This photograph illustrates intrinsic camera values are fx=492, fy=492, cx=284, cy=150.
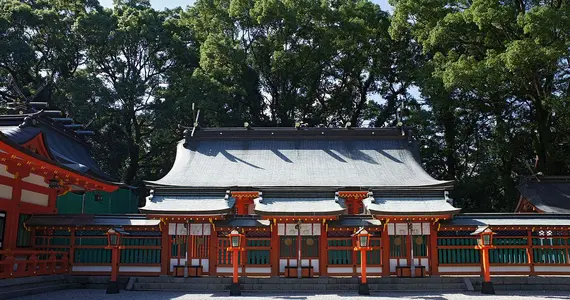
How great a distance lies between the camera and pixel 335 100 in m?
35.9

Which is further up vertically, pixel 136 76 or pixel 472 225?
pixel 136 76

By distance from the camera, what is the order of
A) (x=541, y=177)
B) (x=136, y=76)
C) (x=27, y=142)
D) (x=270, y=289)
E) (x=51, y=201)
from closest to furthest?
(x=27, y=142)
(x=270, y=289)
(x=51, y=201)
(x=541, y=177)
(x=136, y=76)

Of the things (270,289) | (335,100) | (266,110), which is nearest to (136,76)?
(266,110)

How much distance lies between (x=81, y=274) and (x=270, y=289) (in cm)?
610

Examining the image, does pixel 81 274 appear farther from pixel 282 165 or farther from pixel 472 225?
pixel 472 225

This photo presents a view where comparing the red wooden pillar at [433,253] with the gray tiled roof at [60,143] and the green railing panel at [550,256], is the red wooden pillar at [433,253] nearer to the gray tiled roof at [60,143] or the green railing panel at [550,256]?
the green railing panel at [550,256]

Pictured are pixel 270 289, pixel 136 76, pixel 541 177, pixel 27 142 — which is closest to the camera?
pixel 27 142

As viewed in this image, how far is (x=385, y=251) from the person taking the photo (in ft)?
52.0

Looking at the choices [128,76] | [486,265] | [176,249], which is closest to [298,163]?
[176,249]

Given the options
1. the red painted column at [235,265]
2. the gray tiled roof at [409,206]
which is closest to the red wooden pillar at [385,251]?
the gray tiled roof at [409,206]

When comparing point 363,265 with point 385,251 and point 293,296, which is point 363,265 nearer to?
point 385,251

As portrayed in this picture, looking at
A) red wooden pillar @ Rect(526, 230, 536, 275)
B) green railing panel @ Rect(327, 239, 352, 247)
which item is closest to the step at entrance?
green railing panel @ Rect(327, 239, 352, 247)

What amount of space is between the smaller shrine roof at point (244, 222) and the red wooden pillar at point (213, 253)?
389 millimetres

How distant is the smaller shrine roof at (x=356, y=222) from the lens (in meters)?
15.9
